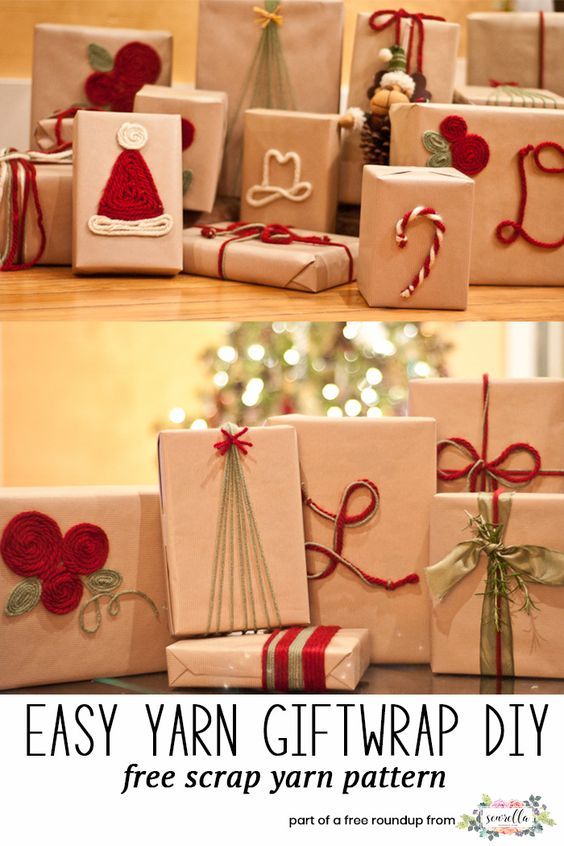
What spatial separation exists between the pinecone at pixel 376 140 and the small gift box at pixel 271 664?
0.91 m

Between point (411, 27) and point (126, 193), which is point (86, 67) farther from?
point (411, 27)

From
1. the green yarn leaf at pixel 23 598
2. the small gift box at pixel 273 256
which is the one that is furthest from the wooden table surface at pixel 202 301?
the green yarn leaf at pixel 23 598

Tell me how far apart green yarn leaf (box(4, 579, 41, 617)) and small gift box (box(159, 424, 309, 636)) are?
0.15 meters

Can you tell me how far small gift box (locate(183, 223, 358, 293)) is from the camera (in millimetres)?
1609

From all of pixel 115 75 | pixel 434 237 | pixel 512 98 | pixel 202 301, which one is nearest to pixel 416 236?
pixel 434 237

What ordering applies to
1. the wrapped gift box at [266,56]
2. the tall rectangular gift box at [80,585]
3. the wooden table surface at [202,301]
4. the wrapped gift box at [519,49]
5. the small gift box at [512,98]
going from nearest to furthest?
the tall rectangular gift box at [80,585]
the wooden table surface at [202,301]
the small gift box at [512,98]
the wrapped gift box at [266,56]
the wrapped gift box at [519,49]

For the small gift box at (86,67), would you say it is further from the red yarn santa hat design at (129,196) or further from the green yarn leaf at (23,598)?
the green yarn leaf at (23,598)

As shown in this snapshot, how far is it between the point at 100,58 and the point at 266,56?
0.31 meters

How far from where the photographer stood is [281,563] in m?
1.19

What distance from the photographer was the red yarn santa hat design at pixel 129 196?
62.9 inches

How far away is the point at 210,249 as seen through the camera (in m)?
1.68

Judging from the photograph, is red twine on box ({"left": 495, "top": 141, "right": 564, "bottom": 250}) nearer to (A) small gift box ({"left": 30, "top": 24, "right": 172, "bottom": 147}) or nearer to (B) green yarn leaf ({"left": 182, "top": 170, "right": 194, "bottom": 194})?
(B) green yarn leaf ({"left": 182, "top": 170, "right": 194, "bottom": 194})

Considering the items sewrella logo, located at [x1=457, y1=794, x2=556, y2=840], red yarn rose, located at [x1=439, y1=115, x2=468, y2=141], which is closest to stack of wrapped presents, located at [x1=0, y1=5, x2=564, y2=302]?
red yarn rose, located at [x1=439, y1=115, x2=468, y2=141]

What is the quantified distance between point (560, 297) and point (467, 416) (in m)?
0.48
